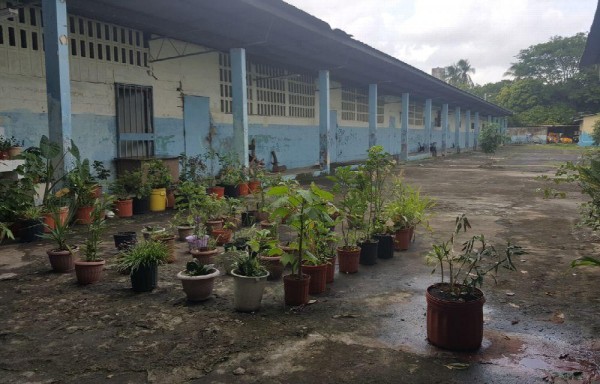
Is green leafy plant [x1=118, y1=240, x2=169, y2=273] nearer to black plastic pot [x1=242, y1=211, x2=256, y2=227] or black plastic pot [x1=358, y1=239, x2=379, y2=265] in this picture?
black plastic pot [x1=358, y1=239, x2=379, y2=265]

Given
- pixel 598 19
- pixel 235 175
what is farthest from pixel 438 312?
pixel 235 175

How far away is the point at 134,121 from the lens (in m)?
11.1

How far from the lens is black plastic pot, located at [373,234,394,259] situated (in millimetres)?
5936

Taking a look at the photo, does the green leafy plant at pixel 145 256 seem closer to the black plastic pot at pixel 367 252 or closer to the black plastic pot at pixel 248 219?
the black plastic pot at pixel 367 252

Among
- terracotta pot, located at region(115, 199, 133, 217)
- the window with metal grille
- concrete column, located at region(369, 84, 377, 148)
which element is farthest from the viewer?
concrete column, located at region(369, 84, 377, 148)

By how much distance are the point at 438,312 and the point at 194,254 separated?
3.06 meters

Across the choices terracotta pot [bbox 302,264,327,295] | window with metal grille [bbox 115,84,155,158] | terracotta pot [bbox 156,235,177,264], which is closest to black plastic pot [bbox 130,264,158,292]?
terracotta pot [bbox 156,235,177,264]

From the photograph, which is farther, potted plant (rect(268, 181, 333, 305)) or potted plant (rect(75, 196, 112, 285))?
potted plant (rect(75, 196, 112, 285))

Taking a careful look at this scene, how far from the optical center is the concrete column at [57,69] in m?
7.27

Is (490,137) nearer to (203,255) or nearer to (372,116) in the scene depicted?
(372,116)

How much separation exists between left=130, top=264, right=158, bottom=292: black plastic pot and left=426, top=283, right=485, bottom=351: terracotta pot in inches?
111

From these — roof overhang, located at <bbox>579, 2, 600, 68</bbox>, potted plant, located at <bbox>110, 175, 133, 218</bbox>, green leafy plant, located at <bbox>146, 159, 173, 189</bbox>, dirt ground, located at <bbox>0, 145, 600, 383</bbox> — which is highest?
roof overhang, located at <bbox>579, 2, 600, 68</bbox>

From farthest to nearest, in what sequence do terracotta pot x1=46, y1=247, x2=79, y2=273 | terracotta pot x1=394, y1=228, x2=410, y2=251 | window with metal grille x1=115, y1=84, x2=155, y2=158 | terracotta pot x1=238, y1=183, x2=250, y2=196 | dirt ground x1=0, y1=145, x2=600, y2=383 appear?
terracotta pot x1=238, y1=183, x2=250, y2=196, window with metal grille x1=115, y1=84, x2=155, y2=158, terracotta pot x1=394, y1=228, x2=410, y2=251, terracotta pot x1=46, y1=247, x2=79, y2=273, dirt ground x1=0, y1=145, x2=600, y2=383

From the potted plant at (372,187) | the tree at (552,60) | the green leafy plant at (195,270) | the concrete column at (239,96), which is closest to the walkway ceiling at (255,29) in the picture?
the concrete column at (239,96)
